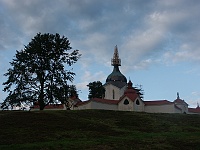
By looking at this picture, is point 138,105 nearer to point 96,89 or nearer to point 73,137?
point 96,89

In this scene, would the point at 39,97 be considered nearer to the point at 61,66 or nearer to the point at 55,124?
the point at 61,66

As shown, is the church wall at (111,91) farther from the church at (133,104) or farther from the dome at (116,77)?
the church at (133,104)

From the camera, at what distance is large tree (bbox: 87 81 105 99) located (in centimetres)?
8706

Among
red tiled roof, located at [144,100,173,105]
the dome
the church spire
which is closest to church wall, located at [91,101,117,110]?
red tiled roof, located at [144,100,173,105]

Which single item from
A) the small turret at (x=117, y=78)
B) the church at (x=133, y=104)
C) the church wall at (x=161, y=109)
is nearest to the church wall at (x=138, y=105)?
the church at (x=133, y=104)

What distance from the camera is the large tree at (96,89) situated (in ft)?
286

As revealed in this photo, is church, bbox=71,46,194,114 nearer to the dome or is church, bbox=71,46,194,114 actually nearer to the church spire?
the dome

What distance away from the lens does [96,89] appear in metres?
88.2

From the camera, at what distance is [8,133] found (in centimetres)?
2045

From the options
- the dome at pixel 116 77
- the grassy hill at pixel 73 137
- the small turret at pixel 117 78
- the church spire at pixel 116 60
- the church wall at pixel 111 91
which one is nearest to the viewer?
the grassy hill at pixel 73 137

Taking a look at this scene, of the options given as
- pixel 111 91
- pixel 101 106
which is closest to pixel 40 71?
pixel 101 106

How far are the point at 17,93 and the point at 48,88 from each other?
4.79 meters

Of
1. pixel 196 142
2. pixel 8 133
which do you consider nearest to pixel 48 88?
pixel 8 133

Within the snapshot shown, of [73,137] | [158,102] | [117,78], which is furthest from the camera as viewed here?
[117,78]
